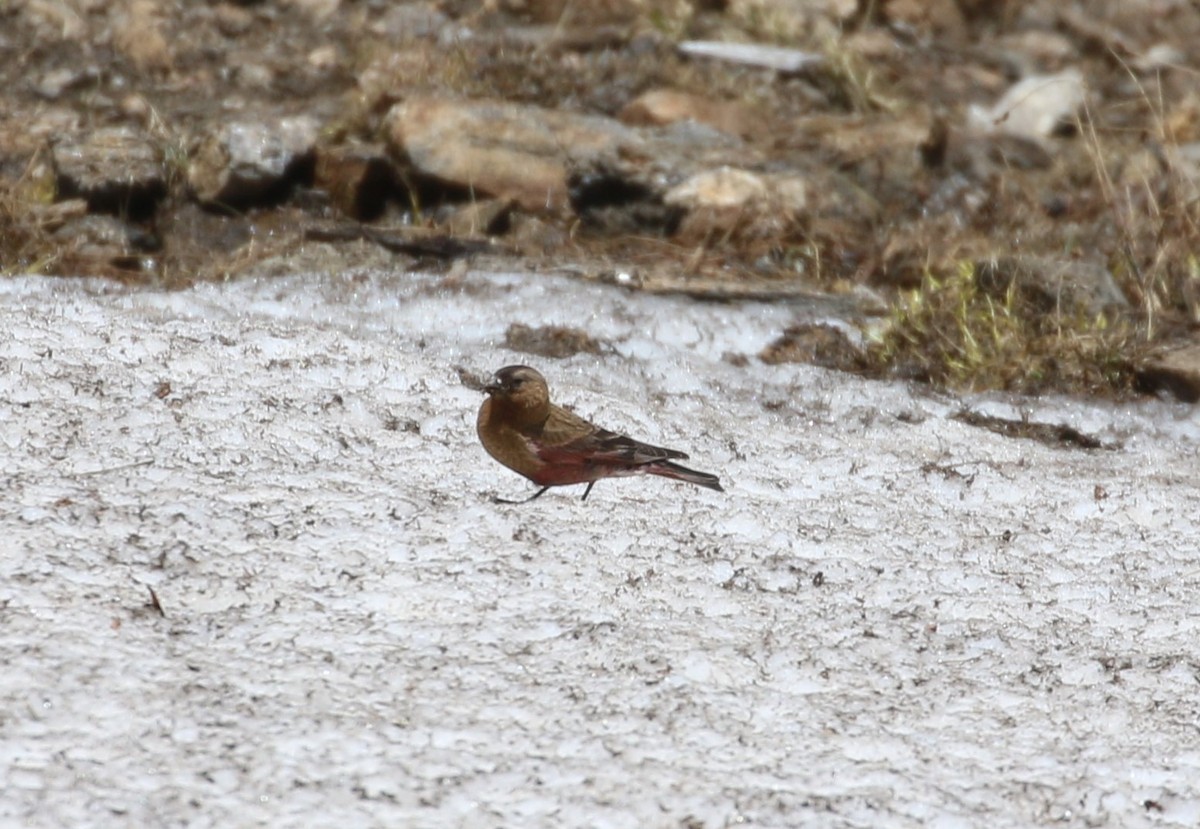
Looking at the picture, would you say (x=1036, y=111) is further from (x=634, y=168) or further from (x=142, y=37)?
(x=142, y=37)

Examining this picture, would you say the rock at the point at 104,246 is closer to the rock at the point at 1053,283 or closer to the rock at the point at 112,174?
the rock at the point at 112,174

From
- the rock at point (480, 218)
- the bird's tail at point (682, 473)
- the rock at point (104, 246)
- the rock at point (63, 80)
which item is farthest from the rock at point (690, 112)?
the bird's tail at point (682, 473)

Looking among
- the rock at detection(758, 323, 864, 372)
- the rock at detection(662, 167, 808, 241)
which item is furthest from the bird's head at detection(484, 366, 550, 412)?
the rock at detection(662, 167, 808, 241)

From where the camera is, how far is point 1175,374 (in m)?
4.77

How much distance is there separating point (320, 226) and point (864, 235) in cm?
204

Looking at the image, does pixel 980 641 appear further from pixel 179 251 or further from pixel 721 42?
pixel 721 42

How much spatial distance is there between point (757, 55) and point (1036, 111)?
55.5 inches

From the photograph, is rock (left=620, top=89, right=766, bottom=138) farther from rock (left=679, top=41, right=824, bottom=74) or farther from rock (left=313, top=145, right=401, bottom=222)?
rock (left=313, top=145, right=401, bottom=222)

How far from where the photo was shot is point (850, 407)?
14.8 feet

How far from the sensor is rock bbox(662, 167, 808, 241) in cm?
573

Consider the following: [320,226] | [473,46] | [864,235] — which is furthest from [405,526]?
[473,46]

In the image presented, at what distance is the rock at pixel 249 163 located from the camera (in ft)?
18.4

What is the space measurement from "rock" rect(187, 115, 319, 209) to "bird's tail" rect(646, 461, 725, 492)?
8.45 feet

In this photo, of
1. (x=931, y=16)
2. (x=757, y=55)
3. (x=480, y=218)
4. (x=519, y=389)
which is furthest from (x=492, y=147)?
(x=931, y=16)
